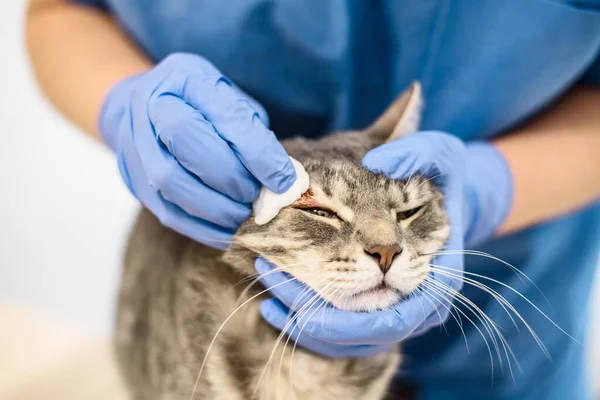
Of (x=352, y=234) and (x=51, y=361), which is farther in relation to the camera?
(x=51, y=361)

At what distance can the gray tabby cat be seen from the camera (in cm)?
69

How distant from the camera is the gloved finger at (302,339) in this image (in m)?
0.74

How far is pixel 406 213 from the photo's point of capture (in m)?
0.79

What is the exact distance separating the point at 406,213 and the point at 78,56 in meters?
0.64

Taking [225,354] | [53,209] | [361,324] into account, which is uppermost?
[361,324]

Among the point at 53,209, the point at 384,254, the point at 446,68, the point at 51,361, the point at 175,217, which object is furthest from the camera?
the point at 53,209

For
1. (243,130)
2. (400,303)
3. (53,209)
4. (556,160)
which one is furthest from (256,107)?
(53,209)

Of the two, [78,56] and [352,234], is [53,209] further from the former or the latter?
[352,234]

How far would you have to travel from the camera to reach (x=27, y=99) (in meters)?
1.65

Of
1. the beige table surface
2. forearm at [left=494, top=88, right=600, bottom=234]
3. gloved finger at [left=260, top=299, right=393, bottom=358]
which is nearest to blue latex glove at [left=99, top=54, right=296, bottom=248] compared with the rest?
gloved finger at [left=260, top=299, right=393, bottom=358]

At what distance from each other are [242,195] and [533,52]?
0.55 meters

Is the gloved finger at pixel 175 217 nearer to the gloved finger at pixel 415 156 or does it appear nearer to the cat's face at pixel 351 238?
the cat's face at pixel 351 238

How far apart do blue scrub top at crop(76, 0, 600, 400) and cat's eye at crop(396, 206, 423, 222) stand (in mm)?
302

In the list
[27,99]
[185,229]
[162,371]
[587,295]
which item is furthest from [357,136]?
[27,99]
